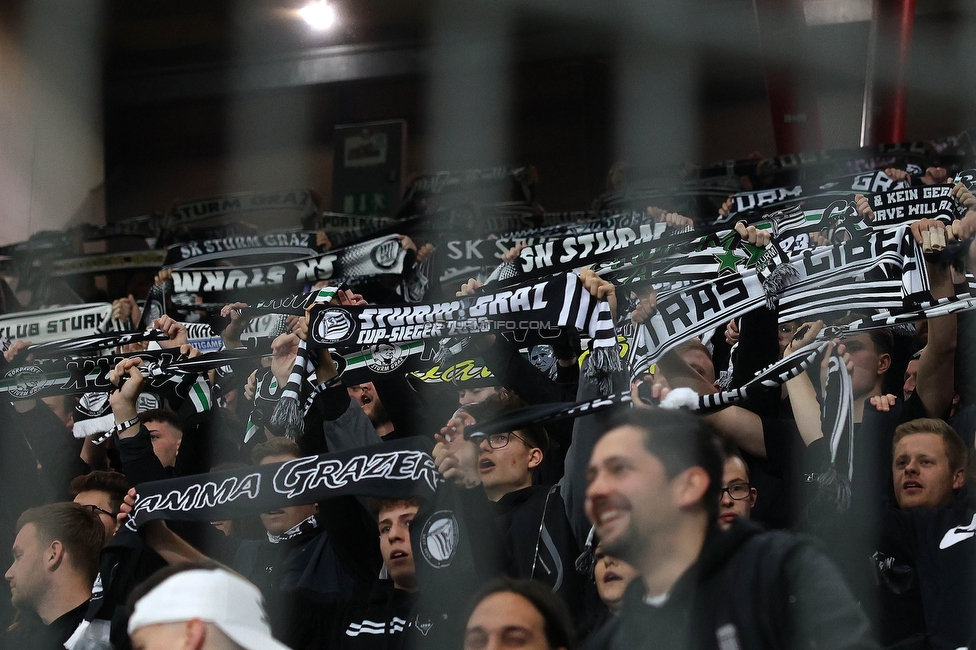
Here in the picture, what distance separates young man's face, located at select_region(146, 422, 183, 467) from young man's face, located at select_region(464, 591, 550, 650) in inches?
71.7

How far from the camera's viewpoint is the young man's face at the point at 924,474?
8.40 feet

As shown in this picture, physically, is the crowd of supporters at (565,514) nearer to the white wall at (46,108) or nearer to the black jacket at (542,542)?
the black jacket at (542,542)

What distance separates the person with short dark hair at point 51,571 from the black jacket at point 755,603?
1.81 m

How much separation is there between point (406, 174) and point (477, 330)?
407cm

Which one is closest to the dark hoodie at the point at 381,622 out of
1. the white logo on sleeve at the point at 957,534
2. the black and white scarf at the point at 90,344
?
the white logo on sleeve at the point at 957,534

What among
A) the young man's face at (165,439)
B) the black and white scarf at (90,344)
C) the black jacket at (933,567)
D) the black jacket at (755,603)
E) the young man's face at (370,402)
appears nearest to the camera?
the black jacket at (755,603)

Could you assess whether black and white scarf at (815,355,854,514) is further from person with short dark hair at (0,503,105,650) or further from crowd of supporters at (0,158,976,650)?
person with short dark hair at (0,503,105,650)

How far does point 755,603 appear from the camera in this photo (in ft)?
4.91

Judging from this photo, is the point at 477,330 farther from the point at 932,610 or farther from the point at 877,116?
the point at 877,116

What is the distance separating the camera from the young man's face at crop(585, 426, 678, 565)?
1.63 meters

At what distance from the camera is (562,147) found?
770cm

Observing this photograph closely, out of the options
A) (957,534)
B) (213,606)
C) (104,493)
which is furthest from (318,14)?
(957,534)

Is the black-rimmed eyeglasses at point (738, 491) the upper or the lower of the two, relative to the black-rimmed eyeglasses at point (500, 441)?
lower

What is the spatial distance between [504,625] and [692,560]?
0.57 metres
